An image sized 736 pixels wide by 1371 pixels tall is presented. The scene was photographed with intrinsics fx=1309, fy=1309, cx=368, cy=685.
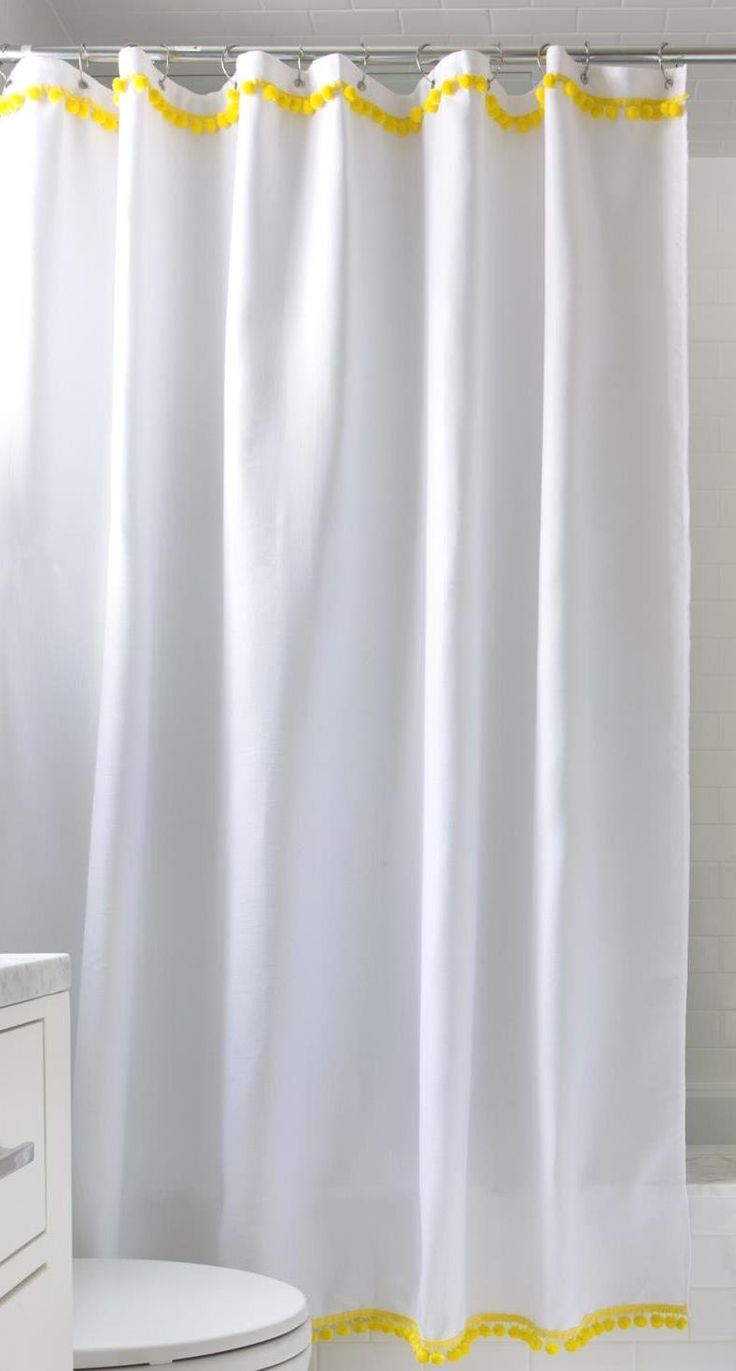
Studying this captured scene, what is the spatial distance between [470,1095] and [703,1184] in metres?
0.38

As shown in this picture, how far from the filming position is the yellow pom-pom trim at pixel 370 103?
1794 millimetres

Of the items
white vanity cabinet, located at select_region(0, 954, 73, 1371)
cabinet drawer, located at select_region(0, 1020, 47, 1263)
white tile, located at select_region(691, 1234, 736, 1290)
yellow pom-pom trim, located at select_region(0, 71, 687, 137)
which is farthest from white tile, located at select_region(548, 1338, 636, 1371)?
yellow pom-pom trim, located at select_region(0, 71, 687, 137)

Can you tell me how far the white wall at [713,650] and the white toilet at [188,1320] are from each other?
133 centimetres

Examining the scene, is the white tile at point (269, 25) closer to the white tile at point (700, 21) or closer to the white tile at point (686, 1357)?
the white tile at point (700, 21)

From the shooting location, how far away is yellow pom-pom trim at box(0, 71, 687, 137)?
1.79m

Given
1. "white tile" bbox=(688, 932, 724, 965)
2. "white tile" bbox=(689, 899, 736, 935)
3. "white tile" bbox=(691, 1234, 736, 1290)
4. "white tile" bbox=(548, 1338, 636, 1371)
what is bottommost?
"white tile" bbox=(548, 1338, 636, 1371)

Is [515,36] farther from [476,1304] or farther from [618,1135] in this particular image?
[476,1304]

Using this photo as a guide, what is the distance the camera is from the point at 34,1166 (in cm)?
90

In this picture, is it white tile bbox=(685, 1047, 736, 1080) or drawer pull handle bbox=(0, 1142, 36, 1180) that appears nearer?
drawer pull handle bbox=(0, 1142, 36, 1180)

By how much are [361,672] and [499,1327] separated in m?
0.88

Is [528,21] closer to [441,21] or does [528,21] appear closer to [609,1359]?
[441,21]

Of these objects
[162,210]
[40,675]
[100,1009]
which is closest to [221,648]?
[40,675]

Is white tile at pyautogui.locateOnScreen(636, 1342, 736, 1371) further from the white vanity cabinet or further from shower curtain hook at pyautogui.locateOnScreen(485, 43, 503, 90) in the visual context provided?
shower curtain hook at pyautogui.locateOnScreen(485, 43, 503, 90)

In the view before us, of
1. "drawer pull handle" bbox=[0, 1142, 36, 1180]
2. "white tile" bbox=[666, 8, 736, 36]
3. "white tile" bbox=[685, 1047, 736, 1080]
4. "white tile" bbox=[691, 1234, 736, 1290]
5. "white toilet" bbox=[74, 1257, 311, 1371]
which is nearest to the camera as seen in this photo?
"drawer pull handle" bbox=[0, 1142, 36, 1180]
